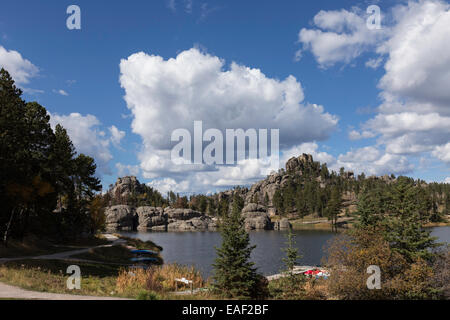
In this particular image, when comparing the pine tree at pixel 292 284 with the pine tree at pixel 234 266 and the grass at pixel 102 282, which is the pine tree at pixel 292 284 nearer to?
the pine tree at pixel 234 266

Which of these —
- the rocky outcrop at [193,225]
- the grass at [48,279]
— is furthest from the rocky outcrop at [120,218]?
the grass at [48,279]

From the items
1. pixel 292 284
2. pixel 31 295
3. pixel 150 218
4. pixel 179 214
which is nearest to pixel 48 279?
pixel 31 295

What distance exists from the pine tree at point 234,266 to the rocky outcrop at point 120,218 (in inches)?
4889

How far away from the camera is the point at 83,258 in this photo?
1575 inches

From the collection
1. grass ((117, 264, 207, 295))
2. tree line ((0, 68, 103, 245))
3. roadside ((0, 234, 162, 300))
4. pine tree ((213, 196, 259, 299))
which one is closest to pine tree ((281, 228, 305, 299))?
pine tree ((213, 196, 259, 299))

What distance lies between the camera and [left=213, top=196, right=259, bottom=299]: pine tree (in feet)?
72.6

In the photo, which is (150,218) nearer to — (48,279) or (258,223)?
(258,223)

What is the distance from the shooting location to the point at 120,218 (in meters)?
138

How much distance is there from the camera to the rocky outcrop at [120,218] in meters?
138

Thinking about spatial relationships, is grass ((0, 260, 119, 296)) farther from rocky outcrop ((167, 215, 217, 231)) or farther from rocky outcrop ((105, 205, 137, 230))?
rocky outcrop ((105, 205, 137, 230))

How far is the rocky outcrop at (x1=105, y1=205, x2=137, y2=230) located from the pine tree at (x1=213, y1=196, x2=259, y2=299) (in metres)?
124

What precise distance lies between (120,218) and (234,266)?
125 m
